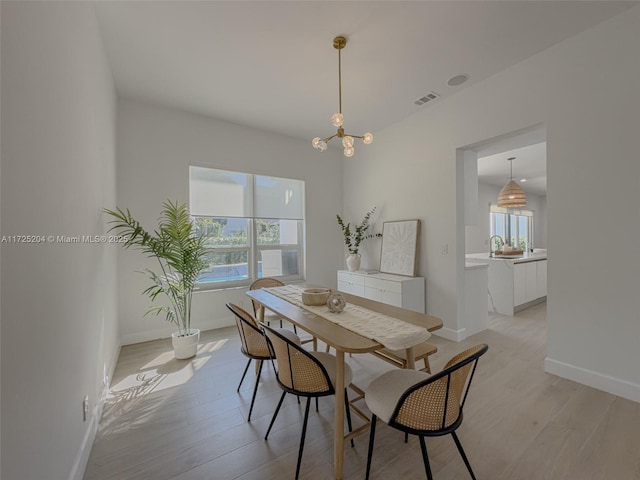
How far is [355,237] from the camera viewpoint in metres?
4.69

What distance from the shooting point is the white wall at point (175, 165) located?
327 cm

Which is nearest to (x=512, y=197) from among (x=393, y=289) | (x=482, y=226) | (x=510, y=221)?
(x=482, y=226)

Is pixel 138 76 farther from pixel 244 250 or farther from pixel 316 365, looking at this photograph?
pixel 316 365

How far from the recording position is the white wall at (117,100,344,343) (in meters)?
3.27

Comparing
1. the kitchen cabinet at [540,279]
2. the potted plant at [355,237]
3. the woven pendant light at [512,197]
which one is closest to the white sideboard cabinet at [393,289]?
the potted plant at [355,237]

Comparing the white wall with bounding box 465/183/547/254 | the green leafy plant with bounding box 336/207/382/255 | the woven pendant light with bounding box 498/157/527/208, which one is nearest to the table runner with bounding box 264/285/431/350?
the green leafy plant with bounding box 336/207/382/255

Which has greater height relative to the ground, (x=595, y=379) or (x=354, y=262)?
(x=354, y=262)

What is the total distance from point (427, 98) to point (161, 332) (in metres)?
4.58

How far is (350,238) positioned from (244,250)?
74.8 inches

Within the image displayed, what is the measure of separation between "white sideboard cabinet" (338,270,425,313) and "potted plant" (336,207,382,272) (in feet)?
0.84

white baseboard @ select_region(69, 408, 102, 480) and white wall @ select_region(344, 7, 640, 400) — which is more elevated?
white wall @ select_region(344, 7, 640, 400)

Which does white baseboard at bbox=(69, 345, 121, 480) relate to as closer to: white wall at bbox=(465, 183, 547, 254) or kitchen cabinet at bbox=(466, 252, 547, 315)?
kitchen cabinet at bbox=(466, 252, 547, 315)

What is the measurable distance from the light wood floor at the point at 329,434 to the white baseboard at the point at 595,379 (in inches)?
3.1

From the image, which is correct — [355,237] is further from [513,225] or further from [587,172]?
[513,225]
